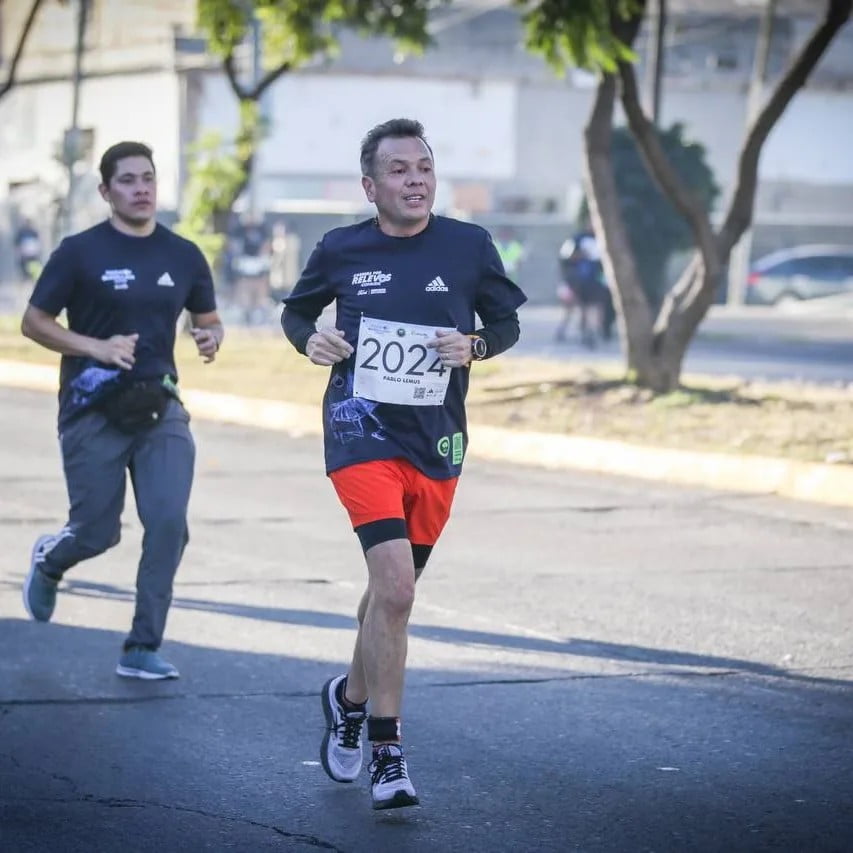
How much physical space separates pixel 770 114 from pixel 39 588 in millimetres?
10686

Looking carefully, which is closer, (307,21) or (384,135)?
(384,135)

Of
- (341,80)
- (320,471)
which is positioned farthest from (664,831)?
(341,80)

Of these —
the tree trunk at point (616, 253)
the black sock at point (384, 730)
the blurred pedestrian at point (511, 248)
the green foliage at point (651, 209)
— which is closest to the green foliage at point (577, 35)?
the tree trunk at point (616, 253)

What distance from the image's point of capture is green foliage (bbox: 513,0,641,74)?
52.0 feet

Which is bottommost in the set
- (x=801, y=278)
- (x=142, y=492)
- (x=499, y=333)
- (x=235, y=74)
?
(x=801, y=278)

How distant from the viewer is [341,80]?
2340 inches

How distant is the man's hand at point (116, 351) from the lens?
7566mm

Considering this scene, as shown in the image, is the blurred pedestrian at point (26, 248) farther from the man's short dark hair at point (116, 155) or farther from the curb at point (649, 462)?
the man's short dark hair at point (116, 155)

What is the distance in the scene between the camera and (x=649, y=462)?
49.0 ft

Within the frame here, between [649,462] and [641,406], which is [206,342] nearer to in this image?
[649,462]

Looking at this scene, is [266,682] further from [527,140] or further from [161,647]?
[527,140]

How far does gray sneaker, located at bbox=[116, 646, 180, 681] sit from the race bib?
2.01 metres

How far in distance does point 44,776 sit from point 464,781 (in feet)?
3.99

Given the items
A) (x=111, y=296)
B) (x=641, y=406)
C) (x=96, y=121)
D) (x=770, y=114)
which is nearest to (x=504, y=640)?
(x=111, y=296)
